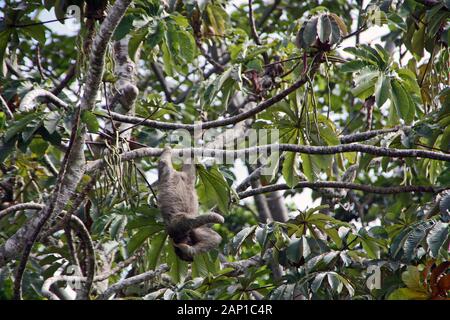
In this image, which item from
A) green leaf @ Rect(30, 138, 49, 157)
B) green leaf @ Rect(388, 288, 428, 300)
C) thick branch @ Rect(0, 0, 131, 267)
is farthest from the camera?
green leaf @ Rect(30, 138, 49, 157)

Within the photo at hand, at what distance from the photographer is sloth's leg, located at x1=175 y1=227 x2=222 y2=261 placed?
15.4 ft

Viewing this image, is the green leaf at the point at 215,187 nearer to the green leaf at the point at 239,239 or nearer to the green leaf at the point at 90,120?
the green leaf at the point at 239,239

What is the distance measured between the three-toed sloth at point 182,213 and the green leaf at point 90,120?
752 mm

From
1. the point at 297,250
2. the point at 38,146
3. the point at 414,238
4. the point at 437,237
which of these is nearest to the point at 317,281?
the point at 297,250

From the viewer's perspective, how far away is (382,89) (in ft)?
15.7

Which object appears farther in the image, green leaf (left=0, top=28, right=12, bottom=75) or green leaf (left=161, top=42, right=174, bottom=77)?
green leaf (left=161, top=42, right=174, bottom=77)

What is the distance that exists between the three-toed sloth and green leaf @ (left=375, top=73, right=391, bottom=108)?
52.6 inches

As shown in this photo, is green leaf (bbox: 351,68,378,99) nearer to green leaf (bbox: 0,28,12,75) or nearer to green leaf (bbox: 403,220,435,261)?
green leaf (bbox: 403,220,435,261)

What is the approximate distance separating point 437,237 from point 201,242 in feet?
5.14

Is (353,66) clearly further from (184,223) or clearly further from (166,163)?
(184,223)

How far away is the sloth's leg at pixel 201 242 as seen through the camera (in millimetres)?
4703

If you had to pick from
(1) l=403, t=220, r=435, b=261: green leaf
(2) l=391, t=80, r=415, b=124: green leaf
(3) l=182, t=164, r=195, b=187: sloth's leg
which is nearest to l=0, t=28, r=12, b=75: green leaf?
(3) l=182, t=164, r=195, b=187: sloth's leg
